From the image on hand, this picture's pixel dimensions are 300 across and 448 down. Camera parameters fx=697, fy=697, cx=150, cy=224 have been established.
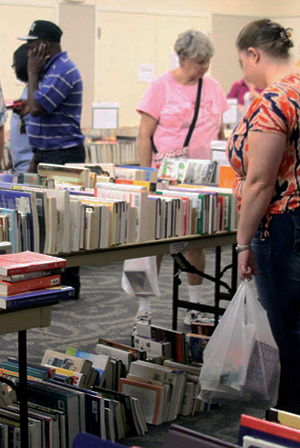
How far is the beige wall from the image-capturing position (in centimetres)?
960

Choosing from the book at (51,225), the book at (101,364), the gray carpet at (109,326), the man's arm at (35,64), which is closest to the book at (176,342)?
the gray carpet at (109,326)

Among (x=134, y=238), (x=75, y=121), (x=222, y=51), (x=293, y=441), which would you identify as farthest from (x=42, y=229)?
(x=222, y=51)

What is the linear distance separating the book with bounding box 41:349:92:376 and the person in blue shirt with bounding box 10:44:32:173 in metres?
2.02

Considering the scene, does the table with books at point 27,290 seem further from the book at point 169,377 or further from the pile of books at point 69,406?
the book at point 169,377

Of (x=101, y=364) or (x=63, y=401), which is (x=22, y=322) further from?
(x=101, y=364)

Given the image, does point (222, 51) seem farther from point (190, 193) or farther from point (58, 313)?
point (190, 193)

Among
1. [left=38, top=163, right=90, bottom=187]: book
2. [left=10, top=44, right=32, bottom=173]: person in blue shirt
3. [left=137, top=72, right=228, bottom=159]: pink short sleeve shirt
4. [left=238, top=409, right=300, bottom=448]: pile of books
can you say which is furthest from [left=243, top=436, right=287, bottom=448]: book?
[left=10, top=44, right=32, bottom=173]: person in blue shirt

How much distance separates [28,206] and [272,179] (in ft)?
2.99

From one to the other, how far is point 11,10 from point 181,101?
6.03 meters

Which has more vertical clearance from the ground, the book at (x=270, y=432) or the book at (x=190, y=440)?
the book at (x=190, y=440)

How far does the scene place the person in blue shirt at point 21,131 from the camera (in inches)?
185

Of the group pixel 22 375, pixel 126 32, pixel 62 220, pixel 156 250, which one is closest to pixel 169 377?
pixel 156 250

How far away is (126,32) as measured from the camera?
1034 cm

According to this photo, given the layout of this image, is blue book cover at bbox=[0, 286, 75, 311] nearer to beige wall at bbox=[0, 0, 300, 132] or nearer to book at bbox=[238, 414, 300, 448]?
book at bbox=[238, 414, 300, 448]
